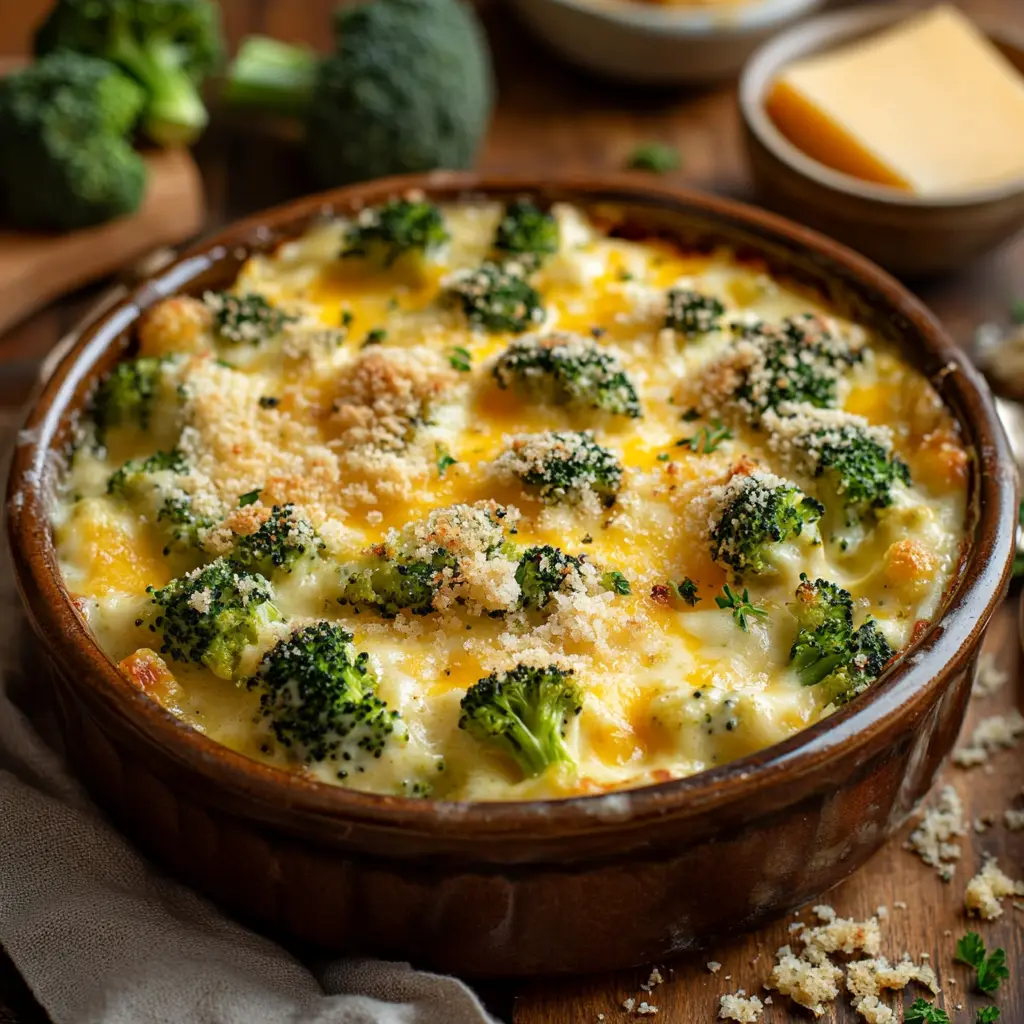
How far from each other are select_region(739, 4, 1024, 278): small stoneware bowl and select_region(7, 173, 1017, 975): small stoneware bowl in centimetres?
156

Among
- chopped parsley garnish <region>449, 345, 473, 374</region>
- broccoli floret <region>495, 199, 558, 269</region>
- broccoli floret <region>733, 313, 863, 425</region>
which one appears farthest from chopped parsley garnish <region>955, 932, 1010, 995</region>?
broccoli floret <region>495, 199, 558, 269</region>

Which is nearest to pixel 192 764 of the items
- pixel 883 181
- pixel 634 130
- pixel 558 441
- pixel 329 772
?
pixel 329 772

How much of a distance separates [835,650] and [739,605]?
0.24 m

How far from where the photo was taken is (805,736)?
283 centimetres

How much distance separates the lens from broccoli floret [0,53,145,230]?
4918mm

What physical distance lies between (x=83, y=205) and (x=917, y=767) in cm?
342

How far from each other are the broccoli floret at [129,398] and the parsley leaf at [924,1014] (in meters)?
2.36

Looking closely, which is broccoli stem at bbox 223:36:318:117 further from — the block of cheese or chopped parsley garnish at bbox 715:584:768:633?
chopped parsley garnish at bbox 715:584:768:633

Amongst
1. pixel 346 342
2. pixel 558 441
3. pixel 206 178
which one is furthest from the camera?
pixel 206 178

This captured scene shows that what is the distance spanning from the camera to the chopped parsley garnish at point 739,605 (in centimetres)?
317

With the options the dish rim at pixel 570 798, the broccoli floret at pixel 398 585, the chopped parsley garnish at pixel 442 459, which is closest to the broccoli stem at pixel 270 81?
the dish rim at pixel 570 798

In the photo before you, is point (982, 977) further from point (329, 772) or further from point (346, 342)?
point (346, 342)

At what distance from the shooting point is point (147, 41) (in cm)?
549

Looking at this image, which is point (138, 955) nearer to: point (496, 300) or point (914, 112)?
point (496, 300)
